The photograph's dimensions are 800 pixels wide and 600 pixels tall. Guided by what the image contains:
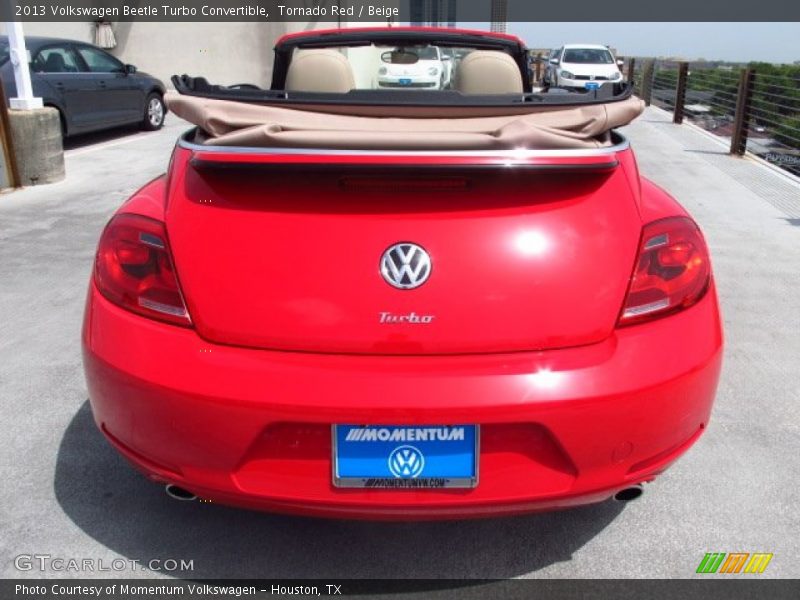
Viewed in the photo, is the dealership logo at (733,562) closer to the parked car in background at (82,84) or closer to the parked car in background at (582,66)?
the parked car in background at (82,84)

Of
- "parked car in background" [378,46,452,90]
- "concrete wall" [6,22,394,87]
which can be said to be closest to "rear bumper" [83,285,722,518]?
"parked car in background" [378,46,452,90]

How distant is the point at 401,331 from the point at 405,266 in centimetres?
16

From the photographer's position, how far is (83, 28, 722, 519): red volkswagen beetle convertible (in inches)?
69.1

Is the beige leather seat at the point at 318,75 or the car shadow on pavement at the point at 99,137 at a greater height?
the beige leather seat at the point at 318,75

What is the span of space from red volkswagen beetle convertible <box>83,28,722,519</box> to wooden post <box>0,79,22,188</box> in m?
6.45

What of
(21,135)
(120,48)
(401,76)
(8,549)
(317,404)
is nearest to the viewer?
(317,404)

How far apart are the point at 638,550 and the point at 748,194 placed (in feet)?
21.4

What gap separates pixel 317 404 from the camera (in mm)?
1717

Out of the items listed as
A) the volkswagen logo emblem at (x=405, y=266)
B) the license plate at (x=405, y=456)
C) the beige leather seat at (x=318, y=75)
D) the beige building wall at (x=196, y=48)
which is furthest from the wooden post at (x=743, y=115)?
the beige building wall at (x=196, y=48)

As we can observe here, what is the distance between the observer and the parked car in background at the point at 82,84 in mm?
9539

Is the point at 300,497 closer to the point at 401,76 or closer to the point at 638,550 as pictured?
the point at 638,550

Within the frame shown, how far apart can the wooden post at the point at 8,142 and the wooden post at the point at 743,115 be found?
9.37 m

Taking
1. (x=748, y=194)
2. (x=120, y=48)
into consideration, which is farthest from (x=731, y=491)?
(x=120, y=48)

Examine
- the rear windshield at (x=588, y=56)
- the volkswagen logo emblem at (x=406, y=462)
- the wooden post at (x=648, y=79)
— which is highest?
the volkswagen logo emblem at (x=406, y=462)
